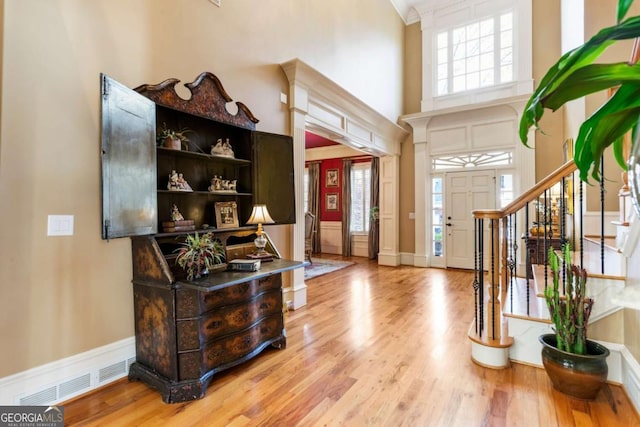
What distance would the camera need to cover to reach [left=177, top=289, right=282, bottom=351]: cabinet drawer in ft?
6.81

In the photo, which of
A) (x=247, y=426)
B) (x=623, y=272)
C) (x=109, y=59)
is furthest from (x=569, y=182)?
(x=109, y=59)

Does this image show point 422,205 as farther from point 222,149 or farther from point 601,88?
point 601,88

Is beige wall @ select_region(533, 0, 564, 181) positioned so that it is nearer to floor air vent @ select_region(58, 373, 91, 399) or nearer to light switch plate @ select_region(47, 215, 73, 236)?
light switch plate @ select_region(47, 215, 73, 236)

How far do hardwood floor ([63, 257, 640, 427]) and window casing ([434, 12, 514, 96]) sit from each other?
5.24m

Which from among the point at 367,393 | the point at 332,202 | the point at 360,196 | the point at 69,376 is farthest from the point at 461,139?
the point at 69,376

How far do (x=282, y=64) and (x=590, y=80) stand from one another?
3389 millimetres

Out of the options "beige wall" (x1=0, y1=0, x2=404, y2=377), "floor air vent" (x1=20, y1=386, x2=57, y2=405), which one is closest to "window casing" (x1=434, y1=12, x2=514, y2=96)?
"beige wall" (x1=0, y1=0, x2=404, y2=377)

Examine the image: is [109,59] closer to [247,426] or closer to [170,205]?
[170,205]

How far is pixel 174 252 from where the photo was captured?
245 cm

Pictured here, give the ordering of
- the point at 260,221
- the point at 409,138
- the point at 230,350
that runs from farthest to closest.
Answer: the point at 409,138, the point at 260,221, the point at 230,350

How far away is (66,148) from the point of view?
2.04 metres

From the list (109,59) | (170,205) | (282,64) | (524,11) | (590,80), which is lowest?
(170,205)

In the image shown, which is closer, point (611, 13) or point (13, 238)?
point (13, 238)

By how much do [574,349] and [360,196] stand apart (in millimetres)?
6407
